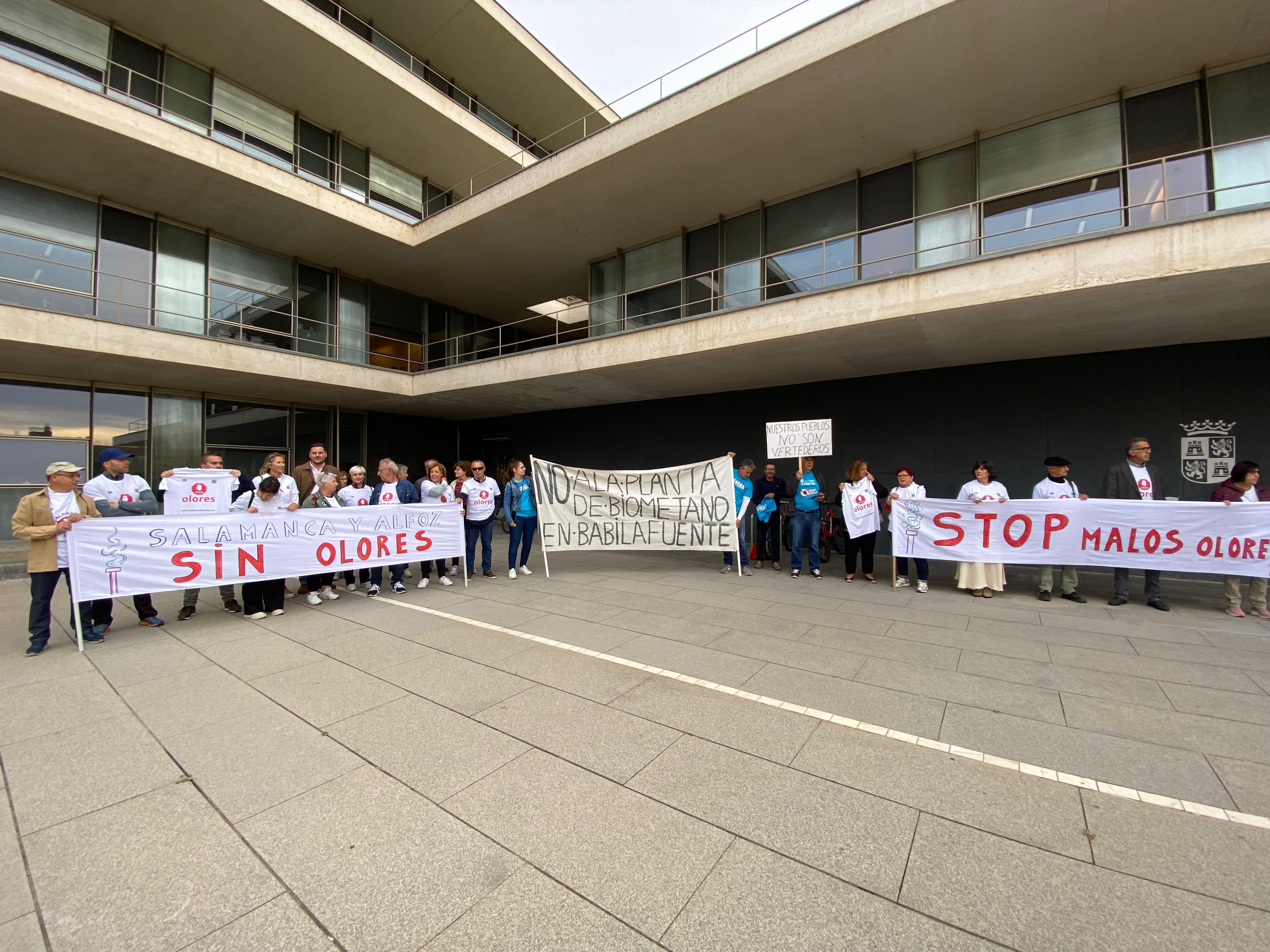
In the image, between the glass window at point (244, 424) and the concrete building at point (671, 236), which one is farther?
the glass window at point (244, 424)

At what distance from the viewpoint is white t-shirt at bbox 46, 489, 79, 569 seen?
201 inches

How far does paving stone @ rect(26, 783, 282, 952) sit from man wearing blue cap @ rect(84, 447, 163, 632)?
4.37m

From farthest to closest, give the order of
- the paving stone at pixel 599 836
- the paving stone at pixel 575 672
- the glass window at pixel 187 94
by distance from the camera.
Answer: the glass window at pixel 187 94 < the paving stone at pixel 575 672 < the paving stone at pixel 599 836

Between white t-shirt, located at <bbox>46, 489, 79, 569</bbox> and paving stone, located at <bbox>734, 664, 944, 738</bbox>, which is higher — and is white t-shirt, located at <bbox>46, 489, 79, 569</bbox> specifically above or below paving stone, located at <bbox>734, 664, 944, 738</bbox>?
above

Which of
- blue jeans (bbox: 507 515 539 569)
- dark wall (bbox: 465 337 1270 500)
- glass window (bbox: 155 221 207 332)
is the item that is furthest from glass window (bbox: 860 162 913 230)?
glass window (bbox: 155 221 207 332)

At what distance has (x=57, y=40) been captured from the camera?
1053 centimetres

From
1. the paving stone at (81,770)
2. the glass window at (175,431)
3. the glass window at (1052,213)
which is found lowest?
the paving stone at (81,770)

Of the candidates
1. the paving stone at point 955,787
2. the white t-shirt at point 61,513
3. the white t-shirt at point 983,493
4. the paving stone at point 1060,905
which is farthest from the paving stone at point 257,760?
the white t-shirt at point 983,493

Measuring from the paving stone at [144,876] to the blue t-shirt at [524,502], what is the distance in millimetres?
6196

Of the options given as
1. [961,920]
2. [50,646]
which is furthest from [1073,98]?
[50,646]

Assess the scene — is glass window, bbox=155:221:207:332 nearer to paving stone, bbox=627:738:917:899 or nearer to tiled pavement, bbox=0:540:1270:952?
tiled pavement, bbox=0:540:1270:952

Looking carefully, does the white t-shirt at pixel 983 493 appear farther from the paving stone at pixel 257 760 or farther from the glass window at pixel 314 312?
the glass window at pixel 314 312

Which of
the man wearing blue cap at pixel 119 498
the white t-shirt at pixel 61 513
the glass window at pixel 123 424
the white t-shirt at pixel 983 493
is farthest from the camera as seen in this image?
the glass window at pixel 123 424

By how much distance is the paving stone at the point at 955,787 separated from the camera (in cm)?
244
